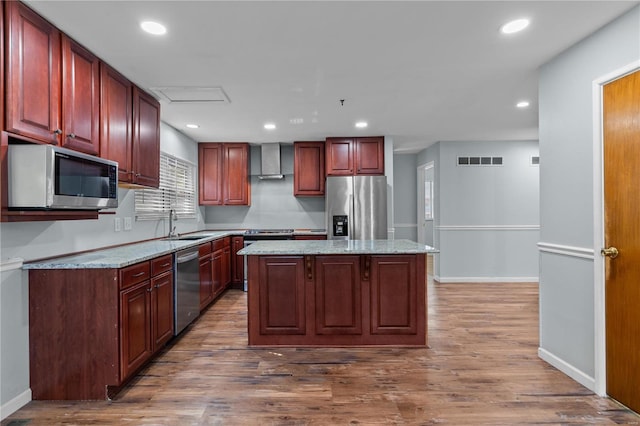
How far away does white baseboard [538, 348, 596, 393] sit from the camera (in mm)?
2345

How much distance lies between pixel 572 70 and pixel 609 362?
2.04 meters

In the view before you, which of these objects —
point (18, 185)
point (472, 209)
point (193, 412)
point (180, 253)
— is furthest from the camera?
point (472, 209)

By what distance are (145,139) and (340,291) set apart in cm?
237

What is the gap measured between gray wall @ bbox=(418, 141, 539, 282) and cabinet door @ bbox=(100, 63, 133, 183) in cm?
468

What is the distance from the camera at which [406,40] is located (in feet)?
7.75

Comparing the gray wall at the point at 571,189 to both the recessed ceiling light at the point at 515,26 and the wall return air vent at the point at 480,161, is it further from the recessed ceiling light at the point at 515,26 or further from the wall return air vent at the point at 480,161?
the wall return air vent at the point at 480,161

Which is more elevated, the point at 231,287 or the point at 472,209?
the point at 472,209

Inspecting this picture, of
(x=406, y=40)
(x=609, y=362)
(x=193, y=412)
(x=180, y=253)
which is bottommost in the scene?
(x=193, y=412)

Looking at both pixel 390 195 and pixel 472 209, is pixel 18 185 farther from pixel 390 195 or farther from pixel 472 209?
pixel 472 209

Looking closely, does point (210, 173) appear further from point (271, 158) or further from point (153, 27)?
point (153, 27)

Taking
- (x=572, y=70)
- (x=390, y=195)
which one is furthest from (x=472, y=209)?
(x=572, y=70)

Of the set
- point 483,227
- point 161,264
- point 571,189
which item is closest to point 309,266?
point 161,264

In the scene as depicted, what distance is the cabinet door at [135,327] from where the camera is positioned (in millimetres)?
2324

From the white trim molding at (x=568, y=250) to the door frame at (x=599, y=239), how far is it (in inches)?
2.3
